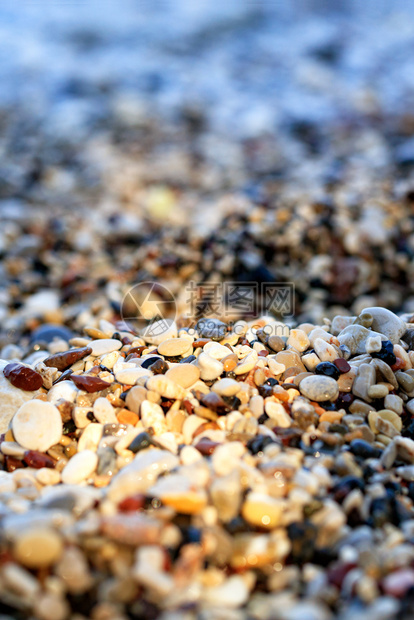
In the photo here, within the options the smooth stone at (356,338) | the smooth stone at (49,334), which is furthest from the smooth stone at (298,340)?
the smooth stone at (49,334)

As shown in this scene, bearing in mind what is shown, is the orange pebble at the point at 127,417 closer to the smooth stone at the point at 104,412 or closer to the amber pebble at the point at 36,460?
the smooth stone at the point at 104,412

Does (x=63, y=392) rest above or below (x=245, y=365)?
below

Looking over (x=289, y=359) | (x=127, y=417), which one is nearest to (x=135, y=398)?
(x=127, y=417)

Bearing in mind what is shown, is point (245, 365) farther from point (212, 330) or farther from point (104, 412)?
point (104, 412)

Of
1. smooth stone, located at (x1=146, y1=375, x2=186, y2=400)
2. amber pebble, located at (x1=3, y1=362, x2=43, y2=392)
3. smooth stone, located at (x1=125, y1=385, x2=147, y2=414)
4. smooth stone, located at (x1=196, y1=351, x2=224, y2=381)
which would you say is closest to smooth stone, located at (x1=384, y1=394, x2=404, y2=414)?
smooth stone, located at (x1=196, y1=351, x2=224, y2=381)

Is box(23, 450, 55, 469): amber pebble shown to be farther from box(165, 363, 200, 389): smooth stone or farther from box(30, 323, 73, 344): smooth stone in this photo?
box(30, 323, 73, 344): smooth stone

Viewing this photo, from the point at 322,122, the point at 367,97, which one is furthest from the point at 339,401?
the point at 367,97
